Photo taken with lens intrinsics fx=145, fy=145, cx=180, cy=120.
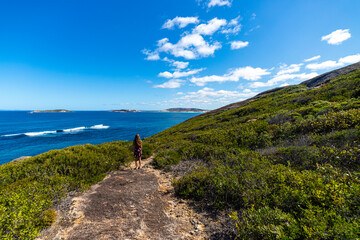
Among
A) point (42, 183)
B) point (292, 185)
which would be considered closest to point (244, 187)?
point (292, 185)

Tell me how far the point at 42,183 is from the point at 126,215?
12.8 feet

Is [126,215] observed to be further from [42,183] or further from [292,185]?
[292,185]

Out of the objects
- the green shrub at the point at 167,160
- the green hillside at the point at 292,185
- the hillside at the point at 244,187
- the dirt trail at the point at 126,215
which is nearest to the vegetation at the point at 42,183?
the hillside at the point at 244,187

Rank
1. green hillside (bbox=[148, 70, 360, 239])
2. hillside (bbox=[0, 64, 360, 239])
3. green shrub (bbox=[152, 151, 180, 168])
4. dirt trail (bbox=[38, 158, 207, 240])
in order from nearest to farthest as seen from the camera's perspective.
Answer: green hillside (bbox=[148, 70, 360, 239]) < hillside (bbox=[0, 64, 360, 239]) < dirt trail (bbox=[38, 158, 207, 240]) < green shrub (bbox=[152, 151, 180, 168])

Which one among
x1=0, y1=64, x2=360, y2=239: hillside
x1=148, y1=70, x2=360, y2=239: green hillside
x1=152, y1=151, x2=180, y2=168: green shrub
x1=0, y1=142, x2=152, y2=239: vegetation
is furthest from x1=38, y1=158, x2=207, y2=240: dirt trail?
x1=152, y1=151, x2=180, y2=168: green shrub

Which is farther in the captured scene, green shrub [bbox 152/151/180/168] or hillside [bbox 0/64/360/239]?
green shrub [bbox 152/151/180/168]

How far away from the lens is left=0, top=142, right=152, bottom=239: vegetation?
3.54 metres

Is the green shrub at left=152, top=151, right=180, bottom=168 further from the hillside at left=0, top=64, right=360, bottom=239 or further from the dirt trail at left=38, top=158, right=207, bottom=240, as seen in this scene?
the dirt trail at left=38, top=158, right=207, bottom=240

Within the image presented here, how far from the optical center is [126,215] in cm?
466

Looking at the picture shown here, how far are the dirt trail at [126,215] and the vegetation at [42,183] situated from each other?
0.51 meters

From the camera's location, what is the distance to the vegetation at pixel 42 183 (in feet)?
Answer: 11.6

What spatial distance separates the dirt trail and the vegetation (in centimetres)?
51

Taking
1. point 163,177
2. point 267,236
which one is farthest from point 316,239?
point 163,177

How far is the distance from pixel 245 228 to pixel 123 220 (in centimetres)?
346
